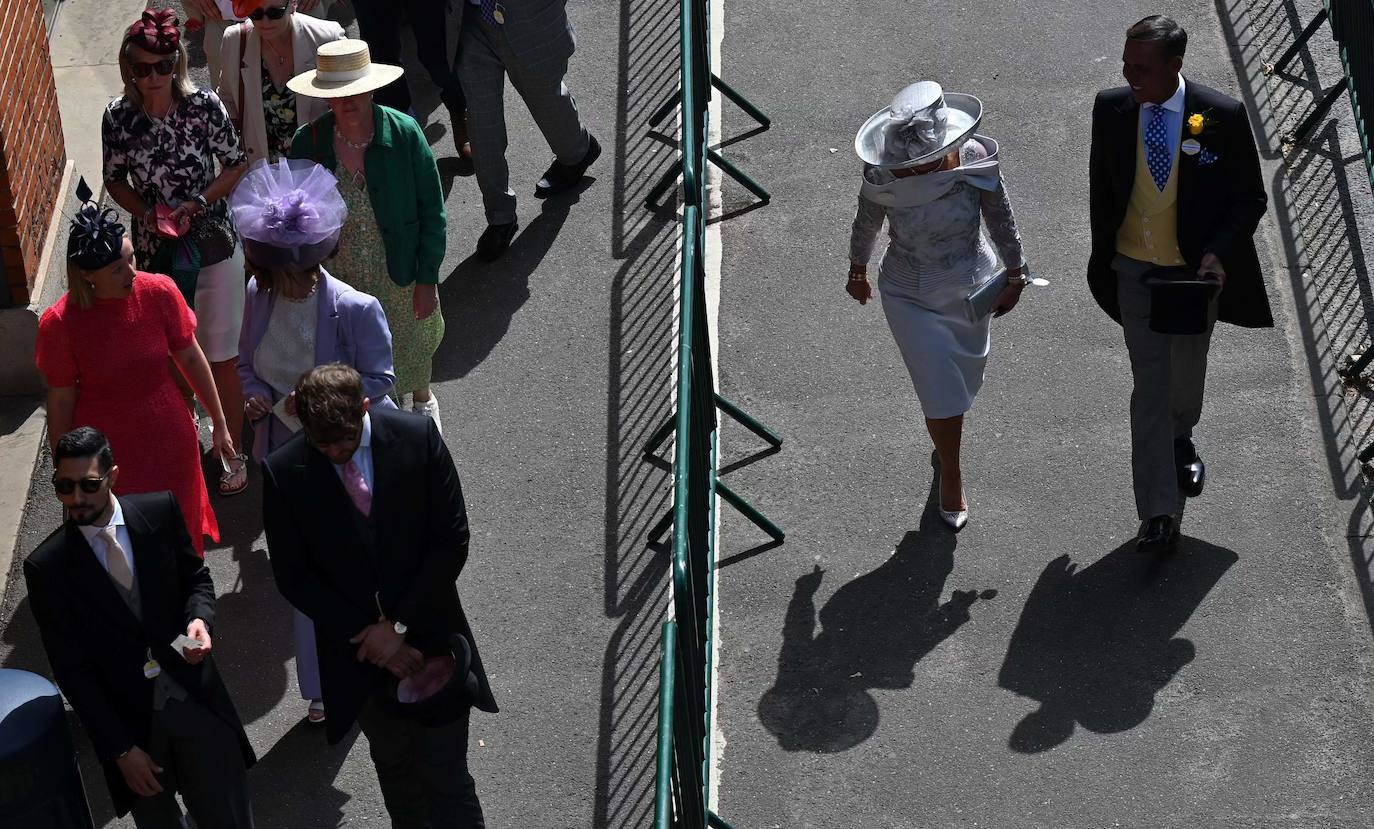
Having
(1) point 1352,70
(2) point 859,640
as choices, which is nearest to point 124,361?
(2) point 859,640

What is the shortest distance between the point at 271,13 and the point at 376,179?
1.15m

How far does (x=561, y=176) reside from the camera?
9.78m

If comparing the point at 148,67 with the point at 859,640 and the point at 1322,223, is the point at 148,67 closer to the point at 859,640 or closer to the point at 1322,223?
the point at 859,640

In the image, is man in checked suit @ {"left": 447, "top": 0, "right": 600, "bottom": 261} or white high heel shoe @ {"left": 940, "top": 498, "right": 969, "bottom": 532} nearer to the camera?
white high heel shoe @ {"left": 940, "top": 498, "right": 969, "bottom": 532}

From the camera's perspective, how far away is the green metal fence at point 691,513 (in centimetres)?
515

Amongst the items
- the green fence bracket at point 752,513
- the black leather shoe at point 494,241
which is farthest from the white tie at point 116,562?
the black leather shoe at point 494,241

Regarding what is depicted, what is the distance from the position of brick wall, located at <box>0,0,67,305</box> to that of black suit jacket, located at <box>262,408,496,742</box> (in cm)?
378

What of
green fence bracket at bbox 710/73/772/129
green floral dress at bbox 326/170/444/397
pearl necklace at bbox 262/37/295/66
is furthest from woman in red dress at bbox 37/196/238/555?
green fence bracket at bbox 710/73/772/129

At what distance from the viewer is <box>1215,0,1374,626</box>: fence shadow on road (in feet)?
25.6

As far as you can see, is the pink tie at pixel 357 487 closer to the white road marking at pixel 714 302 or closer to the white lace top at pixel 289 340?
the white lace top at pixel 289 340

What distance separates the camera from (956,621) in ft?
23.6

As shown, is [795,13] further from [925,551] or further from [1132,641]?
[1132,641]

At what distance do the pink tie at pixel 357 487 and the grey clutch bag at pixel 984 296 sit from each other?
2.83 meters

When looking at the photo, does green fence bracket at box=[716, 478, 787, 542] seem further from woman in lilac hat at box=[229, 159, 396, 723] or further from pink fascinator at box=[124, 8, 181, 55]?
pink fascinator at box=[124, 8, 181, 55]
